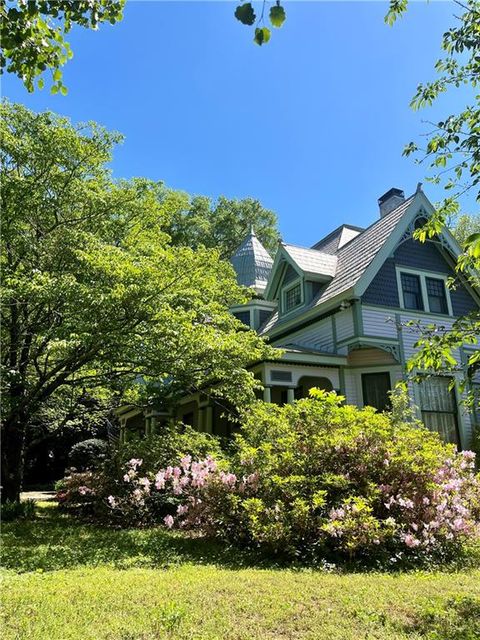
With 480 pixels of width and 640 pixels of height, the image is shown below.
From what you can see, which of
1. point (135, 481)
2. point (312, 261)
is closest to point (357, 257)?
point (312, 261)

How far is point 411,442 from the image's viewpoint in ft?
24.2

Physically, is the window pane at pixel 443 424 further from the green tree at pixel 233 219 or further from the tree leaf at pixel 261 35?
the green tree at pixel 233 219

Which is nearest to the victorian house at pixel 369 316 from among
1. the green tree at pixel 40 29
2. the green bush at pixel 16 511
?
the green bush at pixel 16 511

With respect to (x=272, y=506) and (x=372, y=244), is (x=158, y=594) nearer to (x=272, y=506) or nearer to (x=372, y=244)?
(x=272, y=506)

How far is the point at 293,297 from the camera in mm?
18047

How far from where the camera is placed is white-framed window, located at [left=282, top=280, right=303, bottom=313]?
690 inches

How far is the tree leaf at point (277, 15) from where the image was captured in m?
2.62

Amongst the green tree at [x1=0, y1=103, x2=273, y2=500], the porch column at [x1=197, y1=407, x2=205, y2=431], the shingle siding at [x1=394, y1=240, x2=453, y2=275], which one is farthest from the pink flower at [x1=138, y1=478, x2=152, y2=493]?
the shingle siding at [x1=394, y1=240, x2=453, y2=275]

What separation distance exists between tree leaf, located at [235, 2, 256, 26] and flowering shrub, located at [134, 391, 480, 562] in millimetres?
5398

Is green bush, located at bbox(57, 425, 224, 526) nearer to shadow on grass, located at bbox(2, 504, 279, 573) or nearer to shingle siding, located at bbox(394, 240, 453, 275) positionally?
shadow on grass, located at bbox(2, 504, 279, 573)

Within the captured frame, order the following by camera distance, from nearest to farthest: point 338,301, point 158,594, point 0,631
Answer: point 0,631
point 158,594
point 338,301

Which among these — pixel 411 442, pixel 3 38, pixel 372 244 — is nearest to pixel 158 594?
pixel 411 442

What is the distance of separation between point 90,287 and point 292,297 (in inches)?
382

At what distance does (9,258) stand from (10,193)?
5.61 feet
